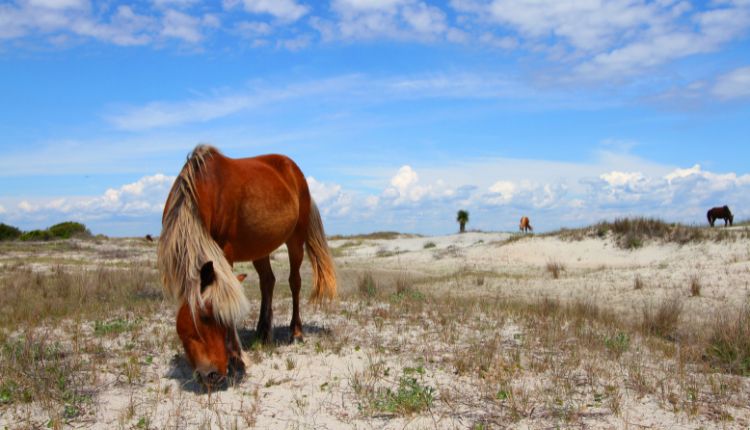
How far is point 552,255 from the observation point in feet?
67.7

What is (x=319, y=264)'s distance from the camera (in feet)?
25.5

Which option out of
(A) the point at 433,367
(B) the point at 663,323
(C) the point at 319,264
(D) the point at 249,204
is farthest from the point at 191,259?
(B) the point at 663,323

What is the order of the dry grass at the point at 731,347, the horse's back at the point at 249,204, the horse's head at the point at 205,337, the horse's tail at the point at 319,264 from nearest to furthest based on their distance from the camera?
the horse's head at the point at 205,337
the horse's back at the point at 249,204
the dry grass at the point at 731,347
the horse's tail at the point at 319,264

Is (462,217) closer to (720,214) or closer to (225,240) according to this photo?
(720,214)

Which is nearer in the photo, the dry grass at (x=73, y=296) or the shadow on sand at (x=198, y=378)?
the shadow on sand at (x=198, y=378)

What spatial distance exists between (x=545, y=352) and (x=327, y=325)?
3.03m

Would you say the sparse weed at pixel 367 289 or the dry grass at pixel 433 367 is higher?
the sparse weed at pixel 367 289

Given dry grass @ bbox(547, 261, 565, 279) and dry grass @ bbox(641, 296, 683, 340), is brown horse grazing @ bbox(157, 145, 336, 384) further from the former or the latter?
dry grass @ bbox(547, 261, 565, 279)

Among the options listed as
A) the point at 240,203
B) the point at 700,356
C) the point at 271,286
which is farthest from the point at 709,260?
the point at 240,203

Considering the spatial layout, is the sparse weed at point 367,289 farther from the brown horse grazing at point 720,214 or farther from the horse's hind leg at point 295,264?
the brown horse grazing at point 720,214

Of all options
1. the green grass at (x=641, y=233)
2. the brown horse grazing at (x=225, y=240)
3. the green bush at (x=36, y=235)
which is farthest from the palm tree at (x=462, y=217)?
the brown horse grazing at (x=225, y=240)

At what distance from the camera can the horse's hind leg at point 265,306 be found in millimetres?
6953

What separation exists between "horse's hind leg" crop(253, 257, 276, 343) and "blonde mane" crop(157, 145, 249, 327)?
1.93m

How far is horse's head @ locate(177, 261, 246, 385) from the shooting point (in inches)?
183
